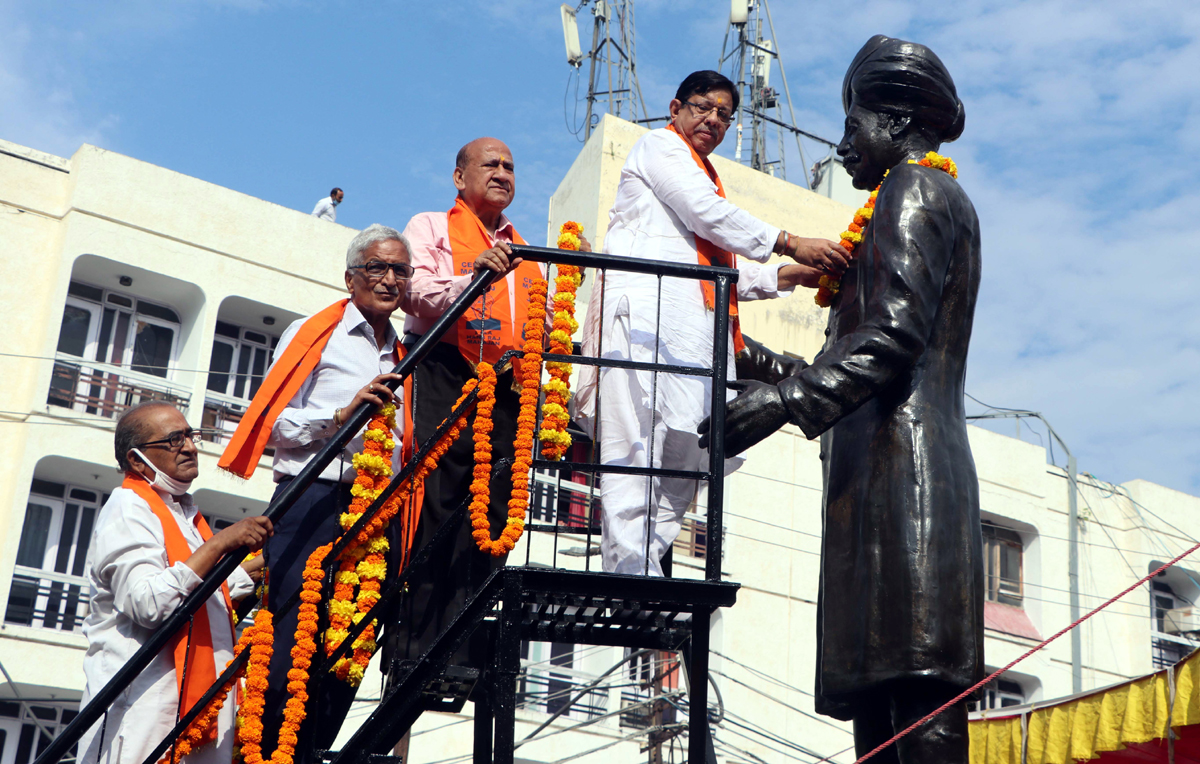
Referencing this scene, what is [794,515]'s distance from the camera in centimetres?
2438

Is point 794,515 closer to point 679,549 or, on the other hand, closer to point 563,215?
point 679,549

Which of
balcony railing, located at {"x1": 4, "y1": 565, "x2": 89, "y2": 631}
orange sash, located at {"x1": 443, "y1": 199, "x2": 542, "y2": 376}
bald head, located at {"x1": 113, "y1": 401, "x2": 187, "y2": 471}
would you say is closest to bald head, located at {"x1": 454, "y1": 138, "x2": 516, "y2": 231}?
orange sash, located at {"x1": 443, "y1": 199, "x2": 542, "y2": 376}

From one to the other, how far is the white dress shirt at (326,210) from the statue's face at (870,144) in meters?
18.3

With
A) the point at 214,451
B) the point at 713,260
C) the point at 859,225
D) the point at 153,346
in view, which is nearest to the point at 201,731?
the point at 713,260

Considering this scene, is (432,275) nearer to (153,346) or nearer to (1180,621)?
(153,346)

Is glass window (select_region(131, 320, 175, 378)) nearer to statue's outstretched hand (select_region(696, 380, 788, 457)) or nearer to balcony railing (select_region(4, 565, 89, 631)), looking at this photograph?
balcony railing (select_region(4, 565, 89, 631))

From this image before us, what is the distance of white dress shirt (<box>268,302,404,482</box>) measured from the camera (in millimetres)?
5258

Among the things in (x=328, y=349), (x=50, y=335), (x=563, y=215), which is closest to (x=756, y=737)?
(x=563, y=215)

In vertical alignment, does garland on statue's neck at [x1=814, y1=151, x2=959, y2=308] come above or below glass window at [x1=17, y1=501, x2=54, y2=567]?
below

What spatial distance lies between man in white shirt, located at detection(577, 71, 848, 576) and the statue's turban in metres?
0.56

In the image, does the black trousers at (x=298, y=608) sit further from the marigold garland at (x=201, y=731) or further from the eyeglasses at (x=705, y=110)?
the eyeglasses at (x=705, y=110)

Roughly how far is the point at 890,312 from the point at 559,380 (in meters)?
1.27

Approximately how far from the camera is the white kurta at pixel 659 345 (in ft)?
16.5

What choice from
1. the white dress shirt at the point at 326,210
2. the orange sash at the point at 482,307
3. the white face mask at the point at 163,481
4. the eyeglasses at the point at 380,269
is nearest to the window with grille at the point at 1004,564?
the white dress shirt at the point at 326,210
